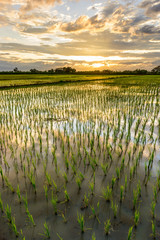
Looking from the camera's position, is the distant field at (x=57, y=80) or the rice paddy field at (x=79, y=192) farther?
the distant field at (x=57, y=80)

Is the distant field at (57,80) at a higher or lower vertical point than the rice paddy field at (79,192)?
higher

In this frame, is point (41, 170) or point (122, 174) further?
point (41, 170)

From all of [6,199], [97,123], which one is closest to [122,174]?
[6,199]

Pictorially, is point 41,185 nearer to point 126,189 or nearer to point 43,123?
point 126,189

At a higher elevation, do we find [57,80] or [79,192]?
[57,80]

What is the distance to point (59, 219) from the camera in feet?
5.39

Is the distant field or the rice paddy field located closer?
the rice paddy field

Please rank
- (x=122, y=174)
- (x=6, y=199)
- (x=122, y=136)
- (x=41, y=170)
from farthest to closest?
(x=122, y=136), (x=41, y=170), (x=122, y=174), (x=6, y=199)

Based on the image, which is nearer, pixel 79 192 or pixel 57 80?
pixel 79 192

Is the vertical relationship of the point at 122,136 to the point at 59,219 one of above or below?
above

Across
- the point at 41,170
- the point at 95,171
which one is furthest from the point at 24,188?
the point at 95,171

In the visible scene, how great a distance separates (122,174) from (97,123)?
7.77ft

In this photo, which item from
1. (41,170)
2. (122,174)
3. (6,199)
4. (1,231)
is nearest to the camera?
(1,231)

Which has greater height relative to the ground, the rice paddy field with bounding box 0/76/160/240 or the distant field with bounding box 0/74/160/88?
the distant field with bounding box 0/74/160/88
